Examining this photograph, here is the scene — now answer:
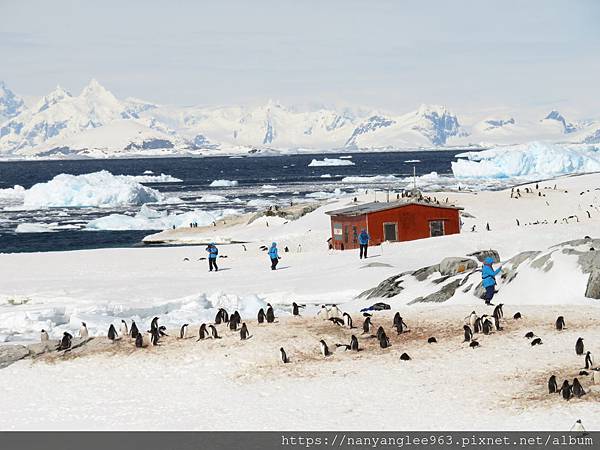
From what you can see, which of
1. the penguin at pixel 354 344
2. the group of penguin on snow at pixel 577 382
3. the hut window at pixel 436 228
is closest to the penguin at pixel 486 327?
the group of penguin on snow at pixel 577 382

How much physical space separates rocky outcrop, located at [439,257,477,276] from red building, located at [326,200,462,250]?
15.5 m

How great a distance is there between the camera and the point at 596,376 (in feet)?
66.0

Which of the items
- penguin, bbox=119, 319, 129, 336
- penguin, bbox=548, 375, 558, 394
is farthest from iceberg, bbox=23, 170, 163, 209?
penguin, bbox=548, 375, 558, 394

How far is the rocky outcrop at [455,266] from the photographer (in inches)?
1373

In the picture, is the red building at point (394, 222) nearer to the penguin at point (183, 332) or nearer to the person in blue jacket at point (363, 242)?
the person in blue jacket at point (363, 242)

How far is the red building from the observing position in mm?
51281

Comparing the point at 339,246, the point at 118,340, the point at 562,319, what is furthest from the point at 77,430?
the point at 339,246

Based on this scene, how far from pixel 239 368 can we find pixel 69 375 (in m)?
4.10

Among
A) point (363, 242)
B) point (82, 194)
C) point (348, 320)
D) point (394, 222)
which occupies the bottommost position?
point (348, 320)

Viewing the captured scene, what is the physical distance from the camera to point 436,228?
175 feet

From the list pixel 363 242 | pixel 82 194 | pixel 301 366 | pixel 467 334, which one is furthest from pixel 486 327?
pixel 82 194

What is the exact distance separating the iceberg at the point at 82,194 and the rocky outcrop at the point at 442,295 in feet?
253

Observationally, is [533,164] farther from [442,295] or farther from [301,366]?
[301,366]

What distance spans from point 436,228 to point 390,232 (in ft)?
10.3
